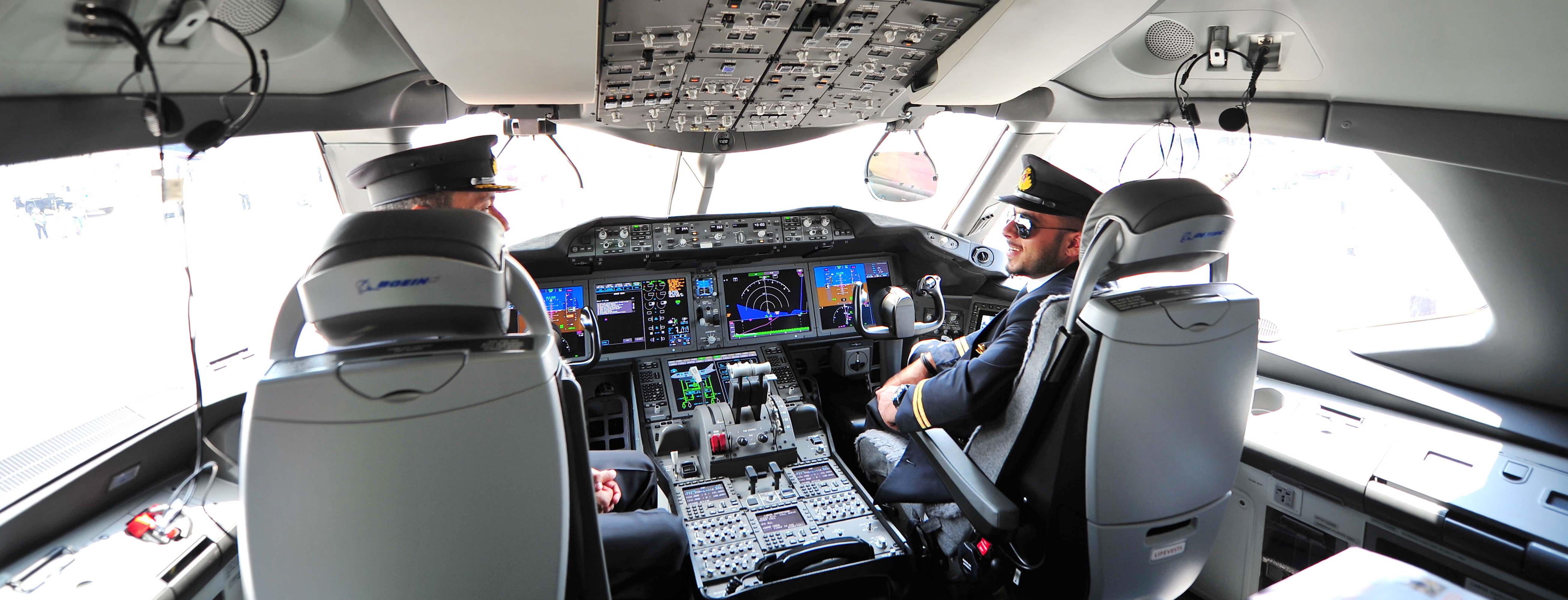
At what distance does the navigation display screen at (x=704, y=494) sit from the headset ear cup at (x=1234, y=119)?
7.48 ft

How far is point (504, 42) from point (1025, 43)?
51.6 inches

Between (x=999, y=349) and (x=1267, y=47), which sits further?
(x=1267, y=47)

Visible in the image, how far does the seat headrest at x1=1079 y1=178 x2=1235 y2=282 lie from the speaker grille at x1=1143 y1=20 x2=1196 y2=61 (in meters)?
0.90

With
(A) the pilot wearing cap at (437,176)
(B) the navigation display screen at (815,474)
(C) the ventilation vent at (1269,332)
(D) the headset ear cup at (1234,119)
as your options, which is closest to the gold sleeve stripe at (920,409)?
(B) the navigation display screen at (815,474)

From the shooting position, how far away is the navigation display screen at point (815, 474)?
2969 mm

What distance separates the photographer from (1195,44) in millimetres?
2309

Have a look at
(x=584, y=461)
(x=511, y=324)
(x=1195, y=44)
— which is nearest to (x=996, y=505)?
(x=584, y=461)

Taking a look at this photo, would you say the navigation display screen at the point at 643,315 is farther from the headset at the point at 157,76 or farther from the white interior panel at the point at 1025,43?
the headset at the point at 157,76

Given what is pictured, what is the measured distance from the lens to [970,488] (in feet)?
6.25

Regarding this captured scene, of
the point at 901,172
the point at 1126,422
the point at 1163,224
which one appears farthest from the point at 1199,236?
the point at 901,172

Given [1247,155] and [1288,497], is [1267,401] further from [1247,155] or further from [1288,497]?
[1247,155]

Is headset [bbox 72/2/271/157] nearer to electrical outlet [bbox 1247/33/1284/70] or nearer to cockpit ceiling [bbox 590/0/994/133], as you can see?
cockpit ceiling [bbox 590/0/994/133]

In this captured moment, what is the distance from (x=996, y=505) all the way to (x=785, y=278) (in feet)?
6.79

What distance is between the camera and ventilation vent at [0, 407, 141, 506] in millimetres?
1594
